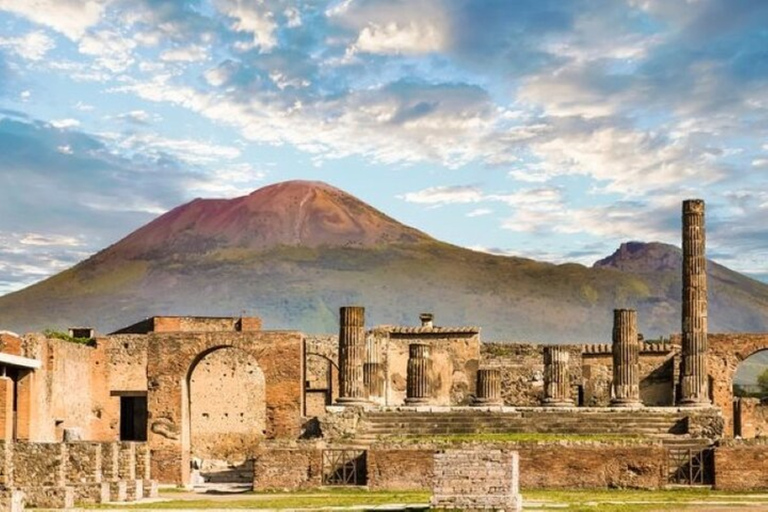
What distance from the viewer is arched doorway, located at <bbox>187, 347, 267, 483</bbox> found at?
4816 cm

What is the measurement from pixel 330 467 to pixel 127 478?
5.13 m

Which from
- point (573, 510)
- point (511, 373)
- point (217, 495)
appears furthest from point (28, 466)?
point (511, 373)

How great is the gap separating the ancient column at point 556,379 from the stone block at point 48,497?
60.7 ft

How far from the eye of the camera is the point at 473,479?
84.4 ft

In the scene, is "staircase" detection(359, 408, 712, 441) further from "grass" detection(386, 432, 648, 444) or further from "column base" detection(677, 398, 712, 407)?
"column base" detection(677, 398, 712, 407)

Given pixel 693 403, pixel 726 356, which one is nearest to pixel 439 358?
pixel 726 356

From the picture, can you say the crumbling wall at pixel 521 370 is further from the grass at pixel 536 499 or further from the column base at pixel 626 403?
the grass at pixel 536 499

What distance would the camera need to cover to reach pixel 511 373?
5162cm

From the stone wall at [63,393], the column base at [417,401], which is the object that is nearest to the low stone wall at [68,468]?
the stone wall at [63,393]

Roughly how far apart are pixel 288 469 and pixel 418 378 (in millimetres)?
9032

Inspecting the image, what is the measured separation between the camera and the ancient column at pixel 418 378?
4153 cm

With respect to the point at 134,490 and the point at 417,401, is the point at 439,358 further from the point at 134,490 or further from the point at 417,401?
the point at 134,490

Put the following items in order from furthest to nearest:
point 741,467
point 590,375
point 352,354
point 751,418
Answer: point 590,375, point 751,418, point 352,354, point 741,467

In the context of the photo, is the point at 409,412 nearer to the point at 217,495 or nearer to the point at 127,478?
the point at 217,495
